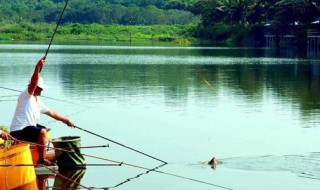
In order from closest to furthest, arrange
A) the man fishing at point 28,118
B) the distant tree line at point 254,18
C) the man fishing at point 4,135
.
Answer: the man fishing at point 4,135 < the man fishing at point 28,118 < the distant tree line at point 254,18

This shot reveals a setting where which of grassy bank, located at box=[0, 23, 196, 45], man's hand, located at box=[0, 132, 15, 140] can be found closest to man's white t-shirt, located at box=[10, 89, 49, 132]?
man's hand, located at box=[0, 132, 15, 140]

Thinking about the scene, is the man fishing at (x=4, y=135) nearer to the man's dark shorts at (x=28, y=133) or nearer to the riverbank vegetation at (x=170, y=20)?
the man's dark shorts at (x=28, y=133)

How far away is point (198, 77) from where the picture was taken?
39219 millimetres

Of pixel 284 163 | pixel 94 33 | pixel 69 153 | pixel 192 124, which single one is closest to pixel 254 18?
pixel 94 33

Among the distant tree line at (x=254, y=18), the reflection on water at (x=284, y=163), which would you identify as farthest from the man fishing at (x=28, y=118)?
the distant tree line at (x=254, y=18)

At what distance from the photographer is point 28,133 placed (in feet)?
40.5

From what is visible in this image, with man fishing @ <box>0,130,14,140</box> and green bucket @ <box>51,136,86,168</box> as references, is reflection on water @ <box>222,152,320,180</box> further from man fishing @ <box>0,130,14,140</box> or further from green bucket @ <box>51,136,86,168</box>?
man fishing @ <box>0,130,14,140</box>

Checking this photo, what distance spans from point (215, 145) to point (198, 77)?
21712 mm

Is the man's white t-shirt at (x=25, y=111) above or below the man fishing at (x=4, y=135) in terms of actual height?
above

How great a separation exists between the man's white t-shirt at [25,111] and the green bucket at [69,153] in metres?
1.22

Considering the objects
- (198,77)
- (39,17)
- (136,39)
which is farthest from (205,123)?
(39,17)

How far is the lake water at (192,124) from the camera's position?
1416cm

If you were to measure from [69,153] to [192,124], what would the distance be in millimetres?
7671

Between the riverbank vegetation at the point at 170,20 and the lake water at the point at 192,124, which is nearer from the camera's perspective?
the lake water at the point at 192,124
